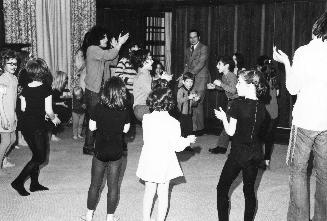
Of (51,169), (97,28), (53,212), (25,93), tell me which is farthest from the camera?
(97,28)

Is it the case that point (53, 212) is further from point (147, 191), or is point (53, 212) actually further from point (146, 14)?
point (146, 14)

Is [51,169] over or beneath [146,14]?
beneath

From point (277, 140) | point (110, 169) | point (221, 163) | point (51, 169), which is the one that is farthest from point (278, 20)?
point (110, 169)

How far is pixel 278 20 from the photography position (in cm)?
809

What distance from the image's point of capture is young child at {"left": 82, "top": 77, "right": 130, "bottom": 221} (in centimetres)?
394

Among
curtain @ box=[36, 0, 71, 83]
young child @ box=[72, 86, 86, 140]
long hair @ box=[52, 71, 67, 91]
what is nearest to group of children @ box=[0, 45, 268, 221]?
long hair @ box=[52, 71, 67, 91]

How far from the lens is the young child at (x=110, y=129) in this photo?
3.94m

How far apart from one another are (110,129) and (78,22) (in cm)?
620

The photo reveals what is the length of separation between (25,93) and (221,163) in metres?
2.82

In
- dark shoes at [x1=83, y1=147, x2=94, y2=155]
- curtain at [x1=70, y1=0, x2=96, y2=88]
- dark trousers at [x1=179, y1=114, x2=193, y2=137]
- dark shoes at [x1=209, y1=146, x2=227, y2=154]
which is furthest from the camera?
curtain at [x1=70, y1=0, x2=96, y2=88]

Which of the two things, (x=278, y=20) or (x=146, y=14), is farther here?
(x=146, y=14)

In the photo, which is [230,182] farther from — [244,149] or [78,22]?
[78,22]

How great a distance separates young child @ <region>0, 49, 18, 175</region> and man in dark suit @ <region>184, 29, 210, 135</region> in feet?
10.5

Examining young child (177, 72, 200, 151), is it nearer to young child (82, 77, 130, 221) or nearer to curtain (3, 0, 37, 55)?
young child (82, 77, 130, 221)
